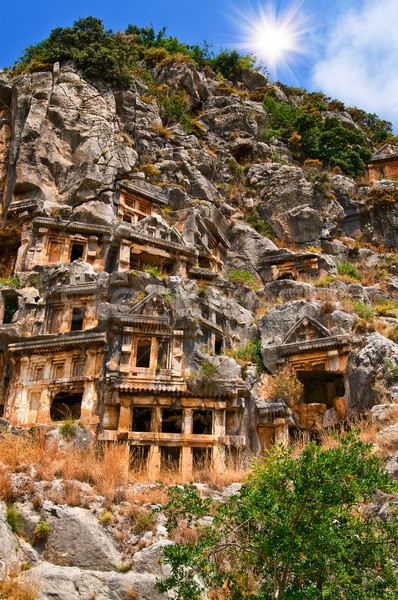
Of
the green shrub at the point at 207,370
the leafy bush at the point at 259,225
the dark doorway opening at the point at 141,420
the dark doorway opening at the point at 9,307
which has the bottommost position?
the dark doorway opening at the point at 141,420

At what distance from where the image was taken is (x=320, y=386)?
26.3 m

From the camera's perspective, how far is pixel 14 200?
111ft

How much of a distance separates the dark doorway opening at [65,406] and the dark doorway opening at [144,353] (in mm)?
3061

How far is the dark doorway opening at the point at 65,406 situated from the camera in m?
24.8

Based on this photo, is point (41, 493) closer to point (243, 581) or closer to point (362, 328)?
point (243, 581)

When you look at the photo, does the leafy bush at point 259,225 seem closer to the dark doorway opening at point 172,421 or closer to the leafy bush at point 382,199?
the leafy bush at point 382,199

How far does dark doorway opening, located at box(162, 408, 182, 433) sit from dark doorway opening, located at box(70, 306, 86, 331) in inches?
263

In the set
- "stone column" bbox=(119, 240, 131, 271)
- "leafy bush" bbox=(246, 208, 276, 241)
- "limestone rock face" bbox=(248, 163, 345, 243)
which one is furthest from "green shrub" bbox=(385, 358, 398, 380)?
"leafy bush" bbox=(246, 208, 276, 241)

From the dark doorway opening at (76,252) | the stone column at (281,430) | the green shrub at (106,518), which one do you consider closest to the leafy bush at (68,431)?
the green shrub at (106,518)

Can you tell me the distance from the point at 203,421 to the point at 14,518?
13.0 m

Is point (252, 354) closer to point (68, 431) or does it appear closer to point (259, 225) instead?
point (68, 431)

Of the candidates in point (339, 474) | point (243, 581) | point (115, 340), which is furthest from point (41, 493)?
point (115, 340)

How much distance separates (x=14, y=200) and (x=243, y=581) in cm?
2852

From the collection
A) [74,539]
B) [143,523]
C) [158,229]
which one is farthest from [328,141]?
[74,539]
